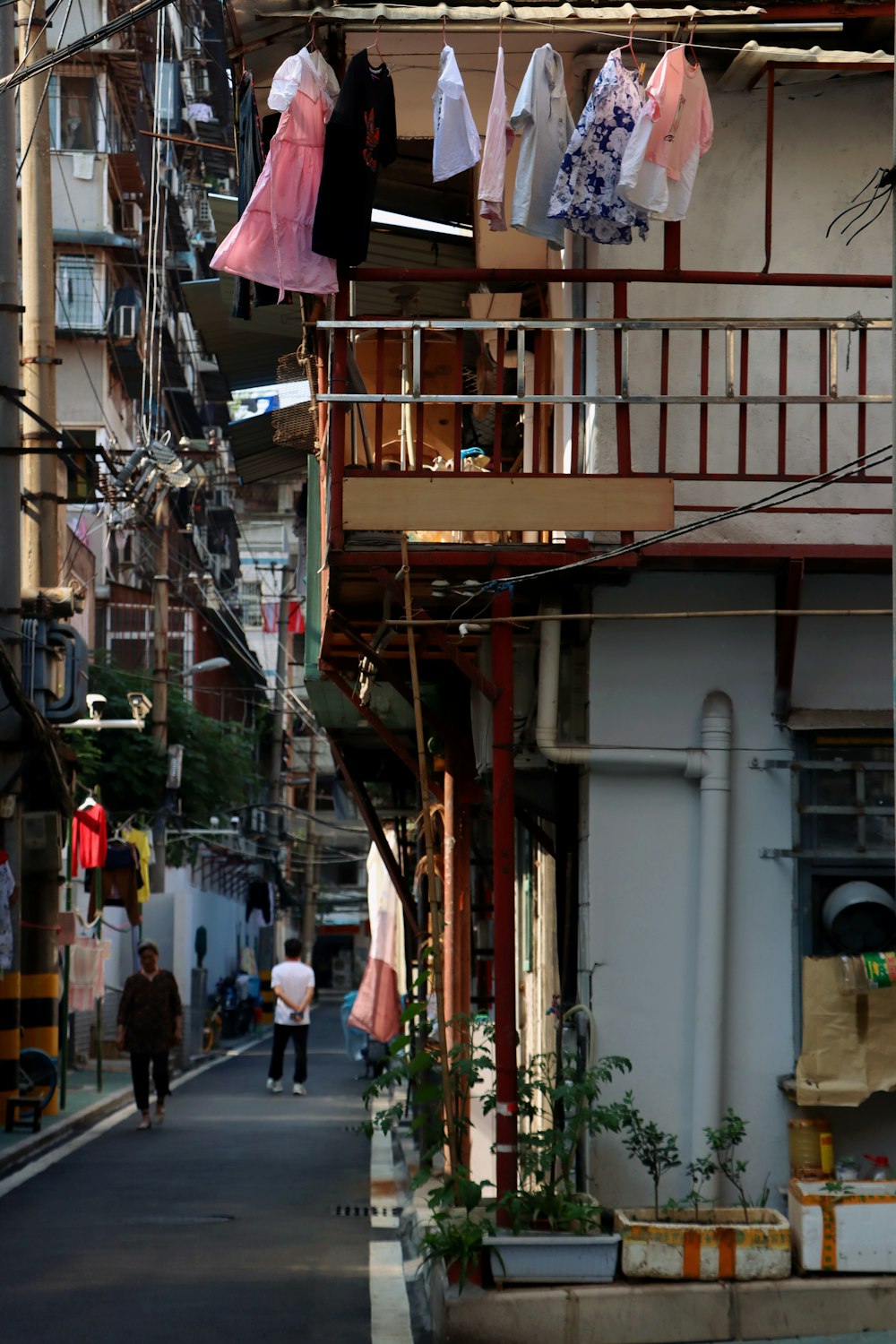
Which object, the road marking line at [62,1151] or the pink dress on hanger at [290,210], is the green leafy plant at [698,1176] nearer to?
the pink dress on hanger at [290,210]

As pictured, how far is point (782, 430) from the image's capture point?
28.3ft

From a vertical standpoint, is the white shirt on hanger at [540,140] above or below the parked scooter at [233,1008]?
above

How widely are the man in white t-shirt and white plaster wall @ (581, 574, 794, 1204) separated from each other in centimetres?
1201

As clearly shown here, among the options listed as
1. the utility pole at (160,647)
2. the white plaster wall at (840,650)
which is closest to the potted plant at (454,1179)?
the white plaster wall at (840,650)

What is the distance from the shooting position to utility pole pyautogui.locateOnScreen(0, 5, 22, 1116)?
54.1ft

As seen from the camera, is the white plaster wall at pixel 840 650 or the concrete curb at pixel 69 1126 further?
the concrete curb at pixel 69 1126

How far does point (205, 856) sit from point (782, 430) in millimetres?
40344

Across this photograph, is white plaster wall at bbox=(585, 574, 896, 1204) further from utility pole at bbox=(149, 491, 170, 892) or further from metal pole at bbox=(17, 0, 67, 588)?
utility pole at bbox=(149, 491, 170, 892)

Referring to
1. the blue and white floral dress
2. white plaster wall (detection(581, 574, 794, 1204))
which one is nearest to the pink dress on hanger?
the blue and white floral dress

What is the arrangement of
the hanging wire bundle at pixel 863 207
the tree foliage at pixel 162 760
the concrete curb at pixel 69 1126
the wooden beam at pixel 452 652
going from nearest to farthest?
the wooden beam at pixel 452 652
the hanging wire bundle at pixel 863 207
the concrete curb at pixel 69 1126
the tree foliage at pixel 162 760

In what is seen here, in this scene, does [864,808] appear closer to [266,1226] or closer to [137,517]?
[266,1226]

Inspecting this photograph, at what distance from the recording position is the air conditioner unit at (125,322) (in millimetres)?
37156

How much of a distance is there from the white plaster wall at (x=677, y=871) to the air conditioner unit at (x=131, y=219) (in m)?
33.6

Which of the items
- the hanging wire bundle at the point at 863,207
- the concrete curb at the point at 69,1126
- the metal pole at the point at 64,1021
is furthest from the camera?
A: the metal pole at the point at 64,1021
